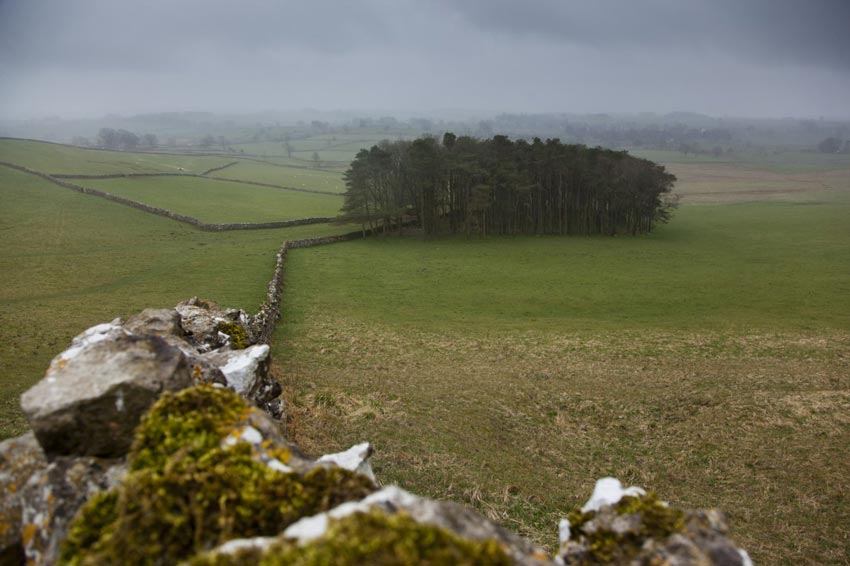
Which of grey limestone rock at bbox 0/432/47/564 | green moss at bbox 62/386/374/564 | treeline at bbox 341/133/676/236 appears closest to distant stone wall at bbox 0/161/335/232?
treeline at bbox 341/133/676/236

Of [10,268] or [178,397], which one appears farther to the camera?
[10,268]

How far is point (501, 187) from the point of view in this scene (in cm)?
6694

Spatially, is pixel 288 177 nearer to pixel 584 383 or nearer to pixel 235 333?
pixel 235 333

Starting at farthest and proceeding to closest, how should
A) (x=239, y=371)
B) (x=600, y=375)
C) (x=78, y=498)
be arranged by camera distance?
(x=600, y=375), (x=239, y=371), (x=78, y=498)

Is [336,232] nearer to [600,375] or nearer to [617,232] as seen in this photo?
[617,232]

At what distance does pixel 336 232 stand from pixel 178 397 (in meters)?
57.4

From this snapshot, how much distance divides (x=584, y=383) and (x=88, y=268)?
1505 inches

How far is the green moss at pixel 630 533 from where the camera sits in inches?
206

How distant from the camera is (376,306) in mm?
35406

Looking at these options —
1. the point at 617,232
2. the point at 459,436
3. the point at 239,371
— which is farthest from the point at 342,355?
the point at 617,232

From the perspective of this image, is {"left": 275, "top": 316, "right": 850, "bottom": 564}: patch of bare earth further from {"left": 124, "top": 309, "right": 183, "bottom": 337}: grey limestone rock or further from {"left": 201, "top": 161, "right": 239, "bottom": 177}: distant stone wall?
{"left": 201, "top": 161, "right": 239, "bottom": 177}: distant stone wall

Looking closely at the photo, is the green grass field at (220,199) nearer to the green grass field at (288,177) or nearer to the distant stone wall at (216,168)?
the green grass field at (288,177)

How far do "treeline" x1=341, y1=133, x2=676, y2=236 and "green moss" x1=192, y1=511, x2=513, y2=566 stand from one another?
60.2 meters

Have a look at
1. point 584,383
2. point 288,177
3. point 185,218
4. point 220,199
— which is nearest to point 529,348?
point 584,383
